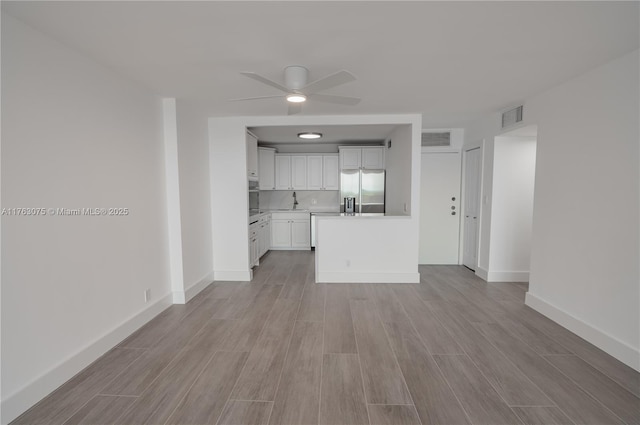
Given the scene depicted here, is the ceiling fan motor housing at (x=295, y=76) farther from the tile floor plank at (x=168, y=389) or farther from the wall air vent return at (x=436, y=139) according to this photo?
the wall air vent return at (x=436, y=139)

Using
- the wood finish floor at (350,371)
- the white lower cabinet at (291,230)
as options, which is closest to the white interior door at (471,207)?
the wood finish floor at (350,371)

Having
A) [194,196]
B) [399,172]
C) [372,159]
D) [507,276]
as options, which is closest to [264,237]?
[194,196]

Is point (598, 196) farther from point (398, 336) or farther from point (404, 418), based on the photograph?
point (404, 418)

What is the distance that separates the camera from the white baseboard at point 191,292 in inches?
143

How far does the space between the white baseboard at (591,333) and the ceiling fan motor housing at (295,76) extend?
3.43 m

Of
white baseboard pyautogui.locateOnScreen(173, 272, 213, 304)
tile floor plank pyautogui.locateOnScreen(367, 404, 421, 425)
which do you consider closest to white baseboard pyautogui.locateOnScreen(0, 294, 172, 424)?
white baseboard pyautogui.locateOnScreen(173, 272, 213, 304)

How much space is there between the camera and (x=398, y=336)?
9.16ft

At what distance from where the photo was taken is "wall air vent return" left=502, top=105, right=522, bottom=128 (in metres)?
3.67

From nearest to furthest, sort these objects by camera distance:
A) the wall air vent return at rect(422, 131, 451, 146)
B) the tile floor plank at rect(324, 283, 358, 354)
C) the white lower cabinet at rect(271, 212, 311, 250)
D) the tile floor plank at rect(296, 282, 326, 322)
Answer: the tile floor plank at rect(324, 283, 358, 354) → the tile floor plank at rect(296, 282, 326, 322) → the wall air vent return at rect(422, 131, 451, 146) → the white lower cabinet at rect(271, 212, 311, 250)

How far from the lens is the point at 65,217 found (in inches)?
85.4

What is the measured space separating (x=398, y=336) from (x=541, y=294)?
188 centimetres

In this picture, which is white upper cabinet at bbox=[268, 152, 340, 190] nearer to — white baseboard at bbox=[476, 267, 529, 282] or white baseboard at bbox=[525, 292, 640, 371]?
white baseboard at bbox=[476, 267, 529, 282]

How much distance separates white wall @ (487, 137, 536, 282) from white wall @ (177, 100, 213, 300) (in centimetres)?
430

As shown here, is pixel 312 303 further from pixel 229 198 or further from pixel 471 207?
pixel 471 207
